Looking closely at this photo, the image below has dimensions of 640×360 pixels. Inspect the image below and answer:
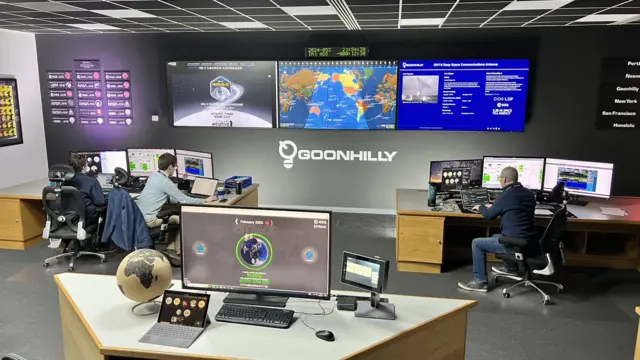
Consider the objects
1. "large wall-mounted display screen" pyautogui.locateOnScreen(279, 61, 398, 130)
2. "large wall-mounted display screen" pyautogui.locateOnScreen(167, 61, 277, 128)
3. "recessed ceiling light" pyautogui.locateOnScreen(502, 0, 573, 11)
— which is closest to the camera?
"recessed ceiling light" pyautogui.locateOnScreen(502, 0, 573, 11)

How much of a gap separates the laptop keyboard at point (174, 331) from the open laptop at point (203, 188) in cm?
299

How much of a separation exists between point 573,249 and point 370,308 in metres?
3.73

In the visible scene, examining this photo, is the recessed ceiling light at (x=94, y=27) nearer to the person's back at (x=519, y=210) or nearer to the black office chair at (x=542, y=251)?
the person's back at (x=519, y=210)

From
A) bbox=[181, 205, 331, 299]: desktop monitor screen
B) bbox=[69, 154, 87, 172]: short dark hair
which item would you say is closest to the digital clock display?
bbox=[69, 154, 87, 172]: short dark hair

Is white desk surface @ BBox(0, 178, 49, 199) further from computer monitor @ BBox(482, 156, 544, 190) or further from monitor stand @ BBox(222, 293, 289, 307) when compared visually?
computer monitor @ BBox(482, 156, 544, 190)

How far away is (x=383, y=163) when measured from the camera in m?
6.77

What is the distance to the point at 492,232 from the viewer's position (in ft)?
17.7

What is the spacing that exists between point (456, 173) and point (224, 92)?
344 centimetres

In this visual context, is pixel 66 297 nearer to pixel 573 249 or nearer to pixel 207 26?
pixel 207 26

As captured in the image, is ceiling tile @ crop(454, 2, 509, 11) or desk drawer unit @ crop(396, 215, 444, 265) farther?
desk drawer unit @ crop(396, 215, 444, 265)

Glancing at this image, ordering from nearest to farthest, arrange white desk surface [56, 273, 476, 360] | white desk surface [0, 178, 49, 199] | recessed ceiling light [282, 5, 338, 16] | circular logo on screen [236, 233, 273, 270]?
white desk surface [56, 273, 476, 360], circular logo on screen [236, 233, 273, 270], recessed ceiling light [282, 5, 338, 16], white desk surface [0, 178, 49, 199]

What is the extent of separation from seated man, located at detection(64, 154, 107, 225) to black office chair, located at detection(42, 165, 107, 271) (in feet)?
0.21

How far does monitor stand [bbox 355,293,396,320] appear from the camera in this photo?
2307 millimetres

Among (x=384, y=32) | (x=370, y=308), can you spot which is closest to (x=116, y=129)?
(x=384, y=32)
